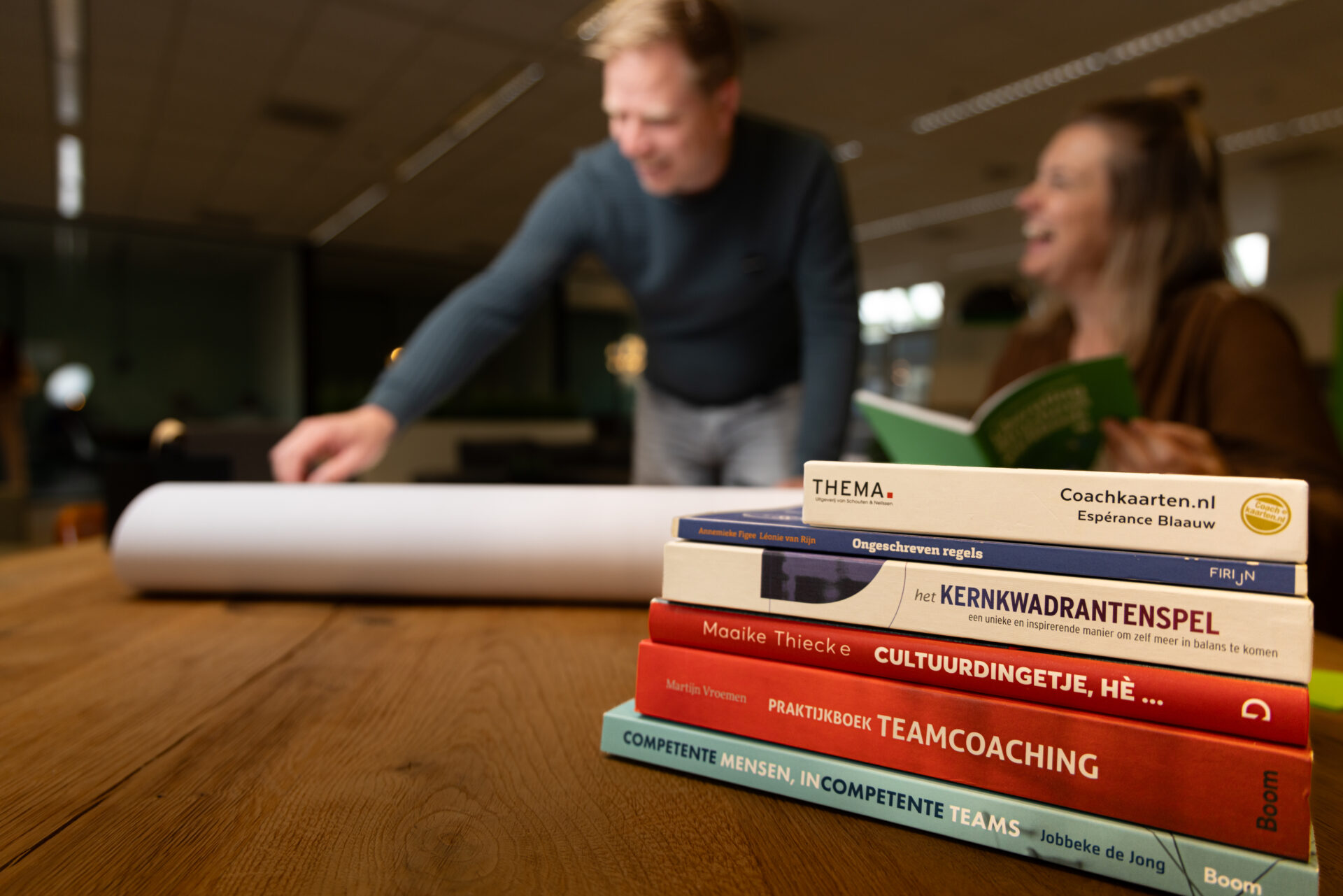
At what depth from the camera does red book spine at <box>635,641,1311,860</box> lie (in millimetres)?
281

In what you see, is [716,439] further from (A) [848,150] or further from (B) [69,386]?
(B) [69,386]

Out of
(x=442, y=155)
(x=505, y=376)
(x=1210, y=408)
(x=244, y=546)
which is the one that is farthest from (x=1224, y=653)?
(x=505, y=376)

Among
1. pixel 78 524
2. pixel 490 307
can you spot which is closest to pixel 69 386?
pixel 78 524

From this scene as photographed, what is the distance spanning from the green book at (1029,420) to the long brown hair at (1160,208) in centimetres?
45

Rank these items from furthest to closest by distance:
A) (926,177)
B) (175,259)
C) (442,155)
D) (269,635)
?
(175,259) < (926,177) < (442,155) < (269,635)

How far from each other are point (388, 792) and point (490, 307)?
2.99ft

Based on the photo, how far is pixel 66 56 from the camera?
13.0 feet

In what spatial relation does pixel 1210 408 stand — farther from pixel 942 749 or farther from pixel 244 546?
pixel 244 546

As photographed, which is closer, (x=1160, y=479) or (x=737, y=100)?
(x=1160, y=479)

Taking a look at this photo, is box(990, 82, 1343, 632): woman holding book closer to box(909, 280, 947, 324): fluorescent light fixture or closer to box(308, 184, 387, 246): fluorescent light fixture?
box(308, 184, 387, 246): fluorescent light fixture

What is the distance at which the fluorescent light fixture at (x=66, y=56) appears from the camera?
3.54m

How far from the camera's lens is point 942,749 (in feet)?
1.08

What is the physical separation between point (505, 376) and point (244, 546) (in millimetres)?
9353

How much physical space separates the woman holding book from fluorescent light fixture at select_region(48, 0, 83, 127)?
14.4ft
